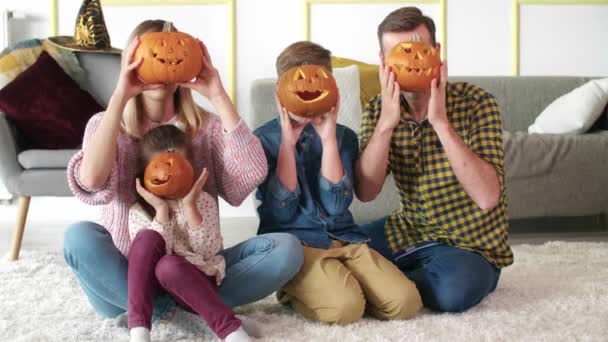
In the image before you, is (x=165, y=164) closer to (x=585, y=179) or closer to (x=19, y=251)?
(x=19, y=251)

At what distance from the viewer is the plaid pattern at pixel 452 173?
211 centimetres

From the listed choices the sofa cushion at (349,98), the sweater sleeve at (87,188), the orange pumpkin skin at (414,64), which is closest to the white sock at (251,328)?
the sweater sleeve at (87,188)

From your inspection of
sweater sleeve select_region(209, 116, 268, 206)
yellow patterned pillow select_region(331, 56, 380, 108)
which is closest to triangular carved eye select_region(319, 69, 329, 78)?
sweater sleeve select_region(209, 116, 268, 206)

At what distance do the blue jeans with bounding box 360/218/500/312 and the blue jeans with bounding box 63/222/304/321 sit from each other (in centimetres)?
39

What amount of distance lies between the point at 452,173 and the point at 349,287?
1.48 feet

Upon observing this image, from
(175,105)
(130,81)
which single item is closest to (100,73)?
(175,105)

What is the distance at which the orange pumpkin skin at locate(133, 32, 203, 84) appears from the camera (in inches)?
72.3

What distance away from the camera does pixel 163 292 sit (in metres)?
1.87

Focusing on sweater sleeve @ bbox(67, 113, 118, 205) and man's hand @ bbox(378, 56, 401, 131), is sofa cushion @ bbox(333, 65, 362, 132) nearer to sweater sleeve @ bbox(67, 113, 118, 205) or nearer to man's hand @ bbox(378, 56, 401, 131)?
man's hand @ bbox(378, 56, 401, 131)

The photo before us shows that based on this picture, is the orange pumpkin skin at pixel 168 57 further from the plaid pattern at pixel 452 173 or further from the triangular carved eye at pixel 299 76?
the plaid pattern at pixel 452 173

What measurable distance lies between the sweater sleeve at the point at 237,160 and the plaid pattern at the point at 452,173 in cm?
36

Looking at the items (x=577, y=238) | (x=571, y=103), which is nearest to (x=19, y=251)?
(x=577, y=238)

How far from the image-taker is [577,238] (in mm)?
3576

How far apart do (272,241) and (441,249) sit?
1.72 feet
